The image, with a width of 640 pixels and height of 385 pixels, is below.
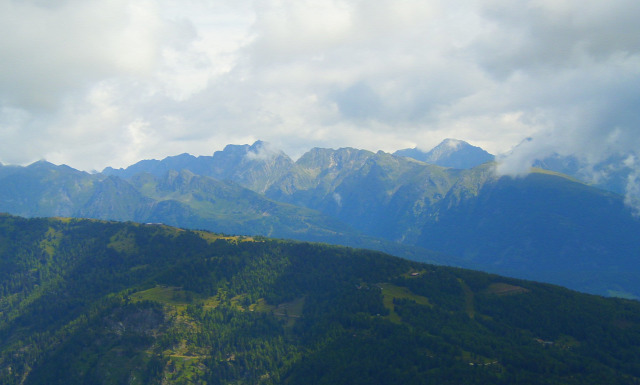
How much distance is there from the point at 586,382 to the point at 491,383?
3938 centimetres

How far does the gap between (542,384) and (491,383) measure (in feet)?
64.8

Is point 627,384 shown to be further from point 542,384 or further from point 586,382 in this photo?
point 542,384

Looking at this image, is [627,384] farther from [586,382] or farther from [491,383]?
[491,383]

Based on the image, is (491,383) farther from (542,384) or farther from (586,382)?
(586,382)

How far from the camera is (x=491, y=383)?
19950 centimetres

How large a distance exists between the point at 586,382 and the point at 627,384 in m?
16.8

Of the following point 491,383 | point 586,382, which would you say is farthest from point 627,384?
point 491,383

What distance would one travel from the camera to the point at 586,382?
200 metres

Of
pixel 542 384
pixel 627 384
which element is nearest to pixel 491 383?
pixel 542 384

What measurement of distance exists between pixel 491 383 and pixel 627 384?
56173 mm

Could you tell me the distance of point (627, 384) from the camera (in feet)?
655

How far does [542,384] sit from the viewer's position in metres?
196

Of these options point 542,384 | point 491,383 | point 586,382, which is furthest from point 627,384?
point 491,383
